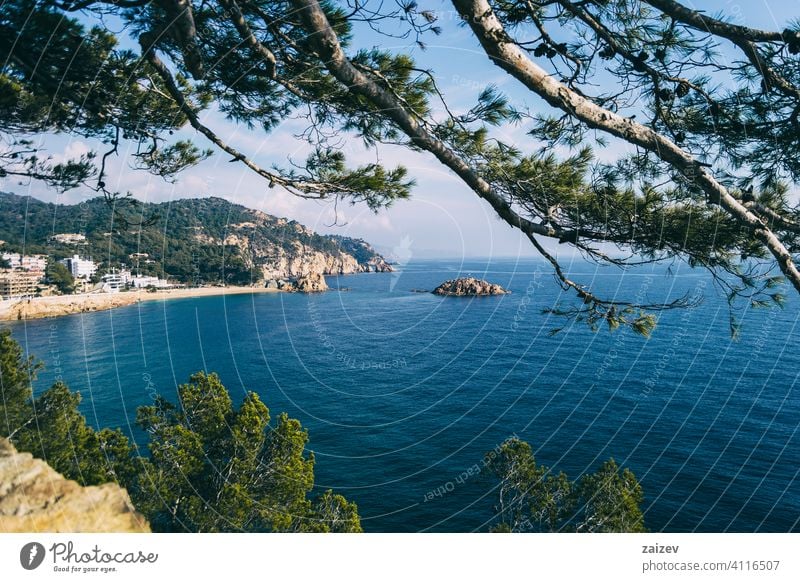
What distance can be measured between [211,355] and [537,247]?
29056 mm

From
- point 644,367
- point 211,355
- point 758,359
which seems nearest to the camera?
point 758,359

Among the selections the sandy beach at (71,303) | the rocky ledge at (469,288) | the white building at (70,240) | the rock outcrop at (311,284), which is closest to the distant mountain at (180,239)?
the white building at (70,240)

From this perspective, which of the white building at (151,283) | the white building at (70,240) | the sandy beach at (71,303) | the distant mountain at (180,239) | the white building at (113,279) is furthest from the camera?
the sandy beach at (71,303)

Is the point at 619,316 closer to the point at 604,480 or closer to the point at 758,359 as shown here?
the point at 604,480

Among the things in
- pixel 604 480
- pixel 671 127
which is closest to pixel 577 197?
pixel 671 127

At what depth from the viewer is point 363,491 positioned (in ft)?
47.9

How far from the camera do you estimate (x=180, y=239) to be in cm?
1836

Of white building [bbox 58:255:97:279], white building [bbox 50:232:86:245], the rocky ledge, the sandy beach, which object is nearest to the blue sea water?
the sandy beach
